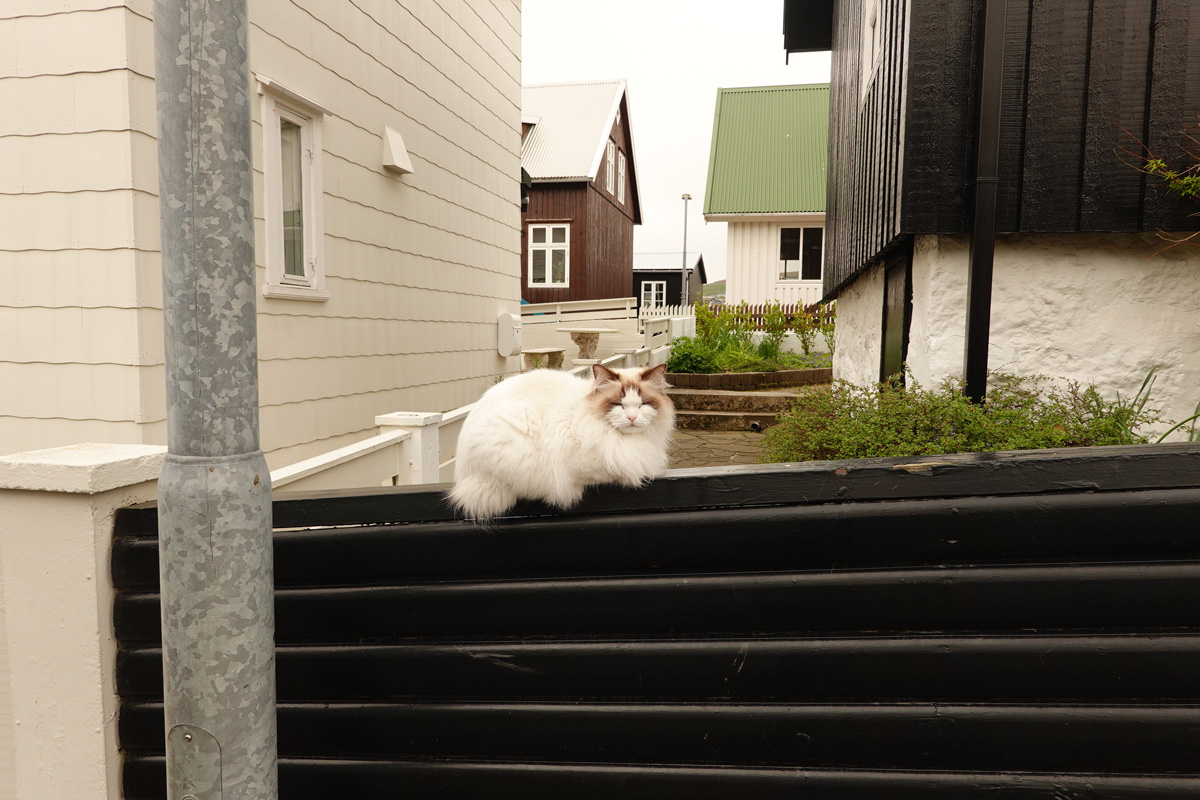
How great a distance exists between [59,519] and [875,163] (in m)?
6.05

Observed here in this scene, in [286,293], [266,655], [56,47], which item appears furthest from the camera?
[286,293]

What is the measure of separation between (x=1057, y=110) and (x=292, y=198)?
5.42m

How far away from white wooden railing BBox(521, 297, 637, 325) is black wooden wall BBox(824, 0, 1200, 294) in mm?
14049

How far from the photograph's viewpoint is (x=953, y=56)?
441cm

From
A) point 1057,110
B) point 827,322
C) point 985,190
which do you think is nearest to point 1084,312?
point 985,190

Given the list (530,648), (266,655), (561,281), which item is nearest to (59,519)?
(266,655)

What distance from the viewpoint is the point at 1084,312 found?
4574 mm

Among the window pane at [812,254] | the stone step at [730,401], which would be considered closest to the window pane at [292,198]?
the stone step at [730,401]

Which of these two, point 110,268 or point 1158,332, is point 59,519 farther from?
point 1158,332

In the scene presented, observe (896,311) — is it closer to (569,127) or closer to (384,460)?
(384,460)

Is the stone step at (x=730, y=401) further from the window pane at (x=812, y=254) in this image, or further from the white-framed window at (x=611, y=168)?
the white-framed window at (x=611, y=168)

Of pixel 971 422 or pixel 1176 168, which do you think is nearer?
pixel 971 422

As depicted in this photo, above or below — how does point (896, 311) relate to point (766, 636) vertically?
above

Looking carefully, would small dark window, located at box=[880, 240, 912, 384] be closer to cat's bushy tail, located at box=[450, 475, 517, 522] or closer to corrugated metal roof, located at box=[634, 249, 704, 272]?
cat's bushy tail, located at box=[450, 475, 517, 522]
